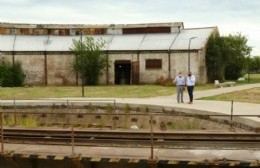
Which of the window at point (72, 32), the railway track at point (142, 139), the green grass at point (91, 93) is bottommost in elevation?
the railway track at point (142, 139)

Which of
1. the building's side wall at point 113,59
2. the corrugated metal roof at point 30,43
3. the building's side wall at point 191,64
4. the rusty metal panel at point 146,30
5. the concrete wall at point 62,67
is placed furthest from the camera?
the rusty metal panel at point 146,30

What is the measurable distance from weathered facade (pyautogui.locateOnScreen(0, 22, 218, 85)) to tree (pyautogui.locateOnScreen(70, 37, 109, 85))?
624mm

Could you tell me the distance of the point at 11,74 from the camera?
131 feet

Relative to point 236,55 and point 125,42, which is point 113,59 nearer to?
point 125,42

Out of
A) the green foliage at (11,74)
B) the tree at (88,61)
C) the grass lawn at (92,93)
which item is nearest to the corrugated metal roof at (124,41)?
the tree at (88,61)

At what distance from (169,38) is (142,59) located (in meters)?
3.44

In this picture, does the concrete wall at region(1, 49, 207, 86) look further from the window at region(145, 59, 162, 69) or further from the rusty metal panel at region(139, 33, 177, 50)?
the rusty metal panel at region(139, 33, 177, 50)

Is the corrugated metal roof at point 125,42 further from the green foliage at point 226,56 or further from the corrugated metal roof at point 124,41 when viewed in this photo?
the green foliage at point 226,56

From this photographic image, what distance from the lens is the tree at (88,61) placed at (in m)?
40.0

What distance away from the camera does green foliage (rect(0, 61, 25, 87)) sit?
39.8 metres

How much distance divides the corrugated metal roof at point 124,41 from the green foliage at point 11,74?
1.61 meters

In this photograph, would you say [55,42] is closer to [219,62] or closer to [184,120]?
[219,62]

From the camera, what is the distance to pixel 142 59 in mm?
39906

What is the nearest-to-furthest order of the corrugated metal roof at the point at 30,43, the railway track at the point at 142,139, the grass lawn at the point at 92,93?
the railway track at the point at 142,139
the grass lawn at the point at 92,93
the corrugated metal roof at the point at 30,43
